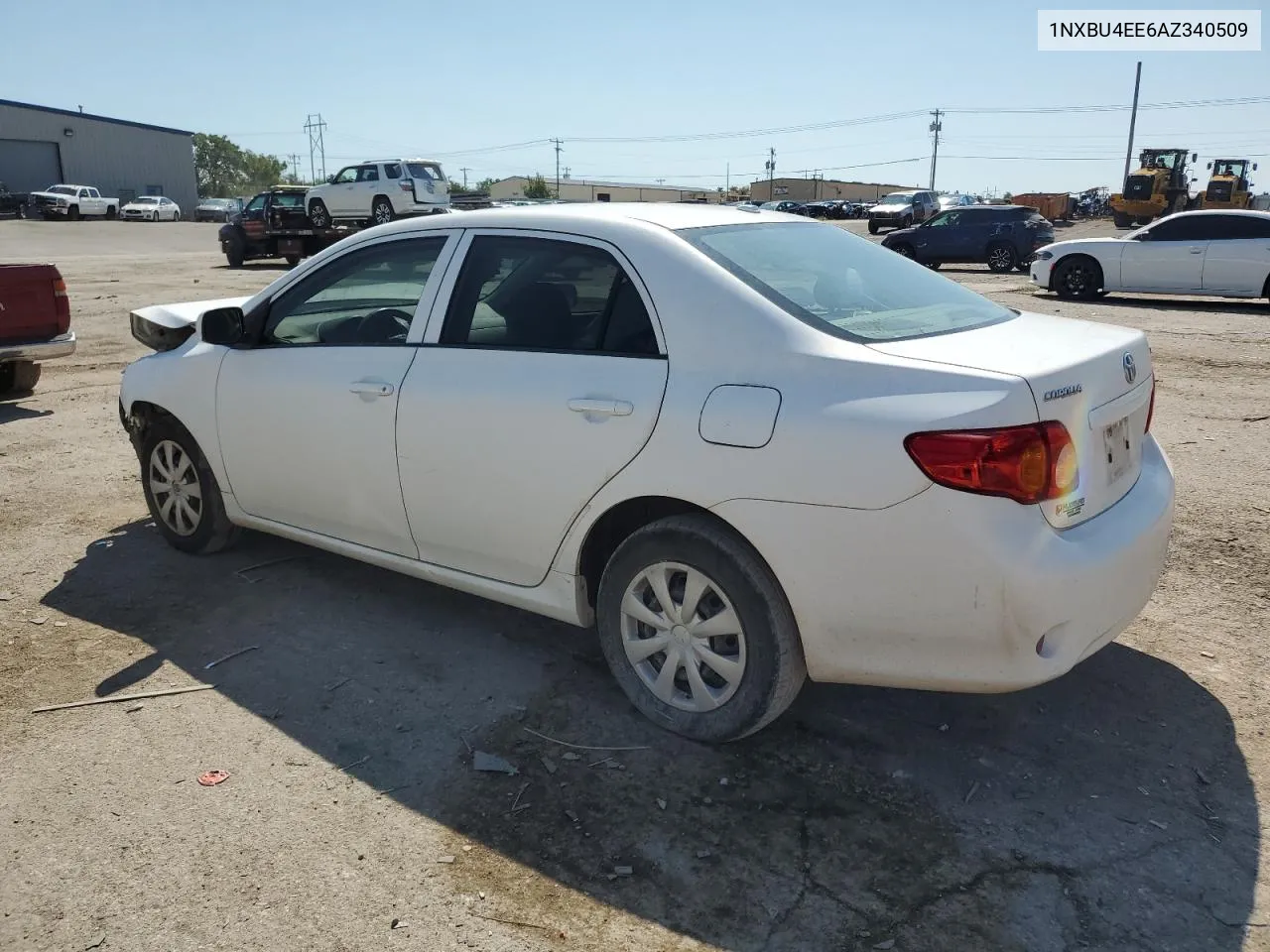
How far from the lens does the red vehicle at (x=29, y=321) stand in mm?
8703

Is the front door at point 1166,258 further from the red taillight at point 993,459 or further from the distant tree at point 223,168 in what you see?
the distant tree at point 223,168

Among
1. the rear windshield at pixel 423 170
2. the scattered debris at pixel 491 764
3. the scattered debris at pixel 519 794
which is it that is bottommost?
the scattered debris at pixel 519 794

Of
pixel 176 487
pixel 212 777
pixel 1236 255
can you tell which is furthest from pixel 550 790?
pixel 1236 255

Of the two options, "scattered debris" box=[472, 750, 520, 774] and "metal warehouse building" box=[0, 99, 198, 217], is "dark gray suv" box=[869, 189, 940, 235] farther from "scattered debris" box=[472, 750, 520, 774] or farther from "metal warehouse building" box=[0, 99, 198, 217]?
"metal warehouse building" box=[0, 99, 198, 217]

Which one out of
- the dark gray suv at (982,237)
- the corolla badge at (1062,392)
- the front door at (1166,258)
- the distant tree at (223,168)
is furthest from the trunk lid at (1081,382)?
the distant tree at (223,168)

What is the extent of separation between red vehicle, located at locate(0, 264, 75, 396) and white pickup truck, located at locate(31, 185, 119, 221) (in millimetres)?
47636

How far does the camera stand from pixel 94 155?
66.9 m

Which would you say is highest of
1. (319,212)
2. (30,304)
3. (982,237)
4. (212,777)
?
(319,212)

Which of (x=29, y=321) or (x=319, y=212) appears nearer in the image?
(x=29, y=321)

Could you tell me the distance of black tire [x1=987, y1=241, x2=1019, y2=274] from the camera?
986 inches

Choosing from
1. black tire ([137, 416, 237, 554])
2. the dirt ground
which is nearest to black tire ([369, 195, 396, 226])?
black tire ([137, 416, 237, 554])

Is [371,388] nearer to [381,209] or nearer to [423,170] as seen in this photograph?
[381,209]

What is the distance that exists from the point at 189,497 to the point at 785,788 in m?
3.38

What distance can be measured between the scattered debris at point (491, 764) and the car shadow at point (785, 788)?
36 millimetres
